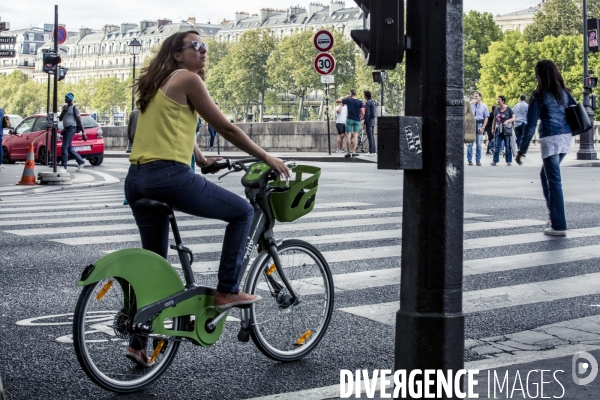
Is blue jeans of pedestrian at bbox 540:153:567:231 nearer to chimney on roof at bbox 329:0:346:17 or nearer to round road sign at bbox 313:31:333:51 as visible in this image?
round road sign at bbox 313:31:333:51

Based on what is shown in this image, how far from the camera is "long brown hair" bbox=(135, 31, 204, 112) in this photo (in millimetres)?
4523

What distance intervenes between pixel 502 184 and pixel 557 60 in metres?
80.5

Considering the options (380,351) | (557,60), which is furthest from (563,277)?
(557,60)

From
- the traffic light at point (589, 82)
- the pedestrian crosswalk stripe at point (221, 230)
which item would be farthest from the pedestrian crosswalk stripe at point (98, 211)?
the traffic light at point (589, 82)

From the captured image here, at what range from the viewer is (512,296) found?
6953 millimetres

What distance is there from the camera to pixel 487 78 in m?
99.9

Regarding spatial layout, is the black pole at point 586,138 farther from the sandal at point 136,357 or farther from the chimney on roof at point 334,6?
the chimney on roof at point 334,6

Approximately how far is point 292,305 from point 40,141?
2429 centimetres

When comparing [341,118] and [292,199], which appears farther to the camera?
[341,118]

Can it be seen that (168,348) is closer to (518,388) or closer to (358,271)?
(518,388)

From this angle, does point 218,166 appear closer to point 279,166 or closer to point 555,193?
point 279,166

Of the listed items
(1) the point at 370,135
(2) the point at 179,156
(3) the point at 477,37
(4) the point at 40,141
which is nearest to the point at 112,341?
(2) the point at 179,156

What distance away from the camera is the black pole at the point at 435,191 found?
3.82 metres

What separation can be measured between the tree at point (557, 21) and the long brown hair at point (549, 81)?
323ft
